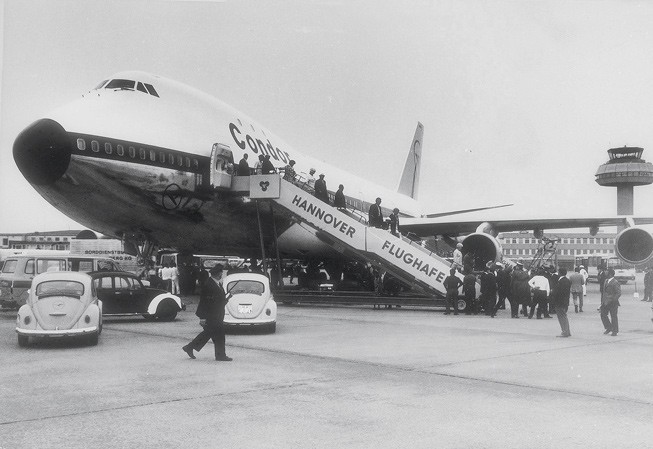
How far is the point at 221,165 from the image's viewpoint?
18.7m

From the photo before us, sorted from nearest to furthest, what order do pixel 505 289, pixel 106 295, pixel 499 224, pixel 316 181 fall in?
pixel 106 295 → pixel 505 289 → pixel 316 181 → pixel 499 224

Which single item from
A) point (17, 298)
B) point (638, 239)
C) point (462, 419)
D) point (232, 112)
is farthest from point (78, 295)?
point (638, 239)

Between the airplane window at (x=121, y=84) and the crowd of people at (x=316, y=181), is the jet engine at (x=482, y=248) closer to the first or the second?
the crowd of people at (x=316, y=181)

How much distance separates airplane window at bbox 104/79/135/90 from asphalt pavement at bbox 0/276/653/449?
740 cm

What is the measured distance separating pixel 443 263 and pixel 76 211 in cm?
1059

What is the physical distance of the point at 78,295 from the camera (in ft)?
39.7

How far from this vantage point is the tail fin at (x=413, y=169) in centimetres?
3969

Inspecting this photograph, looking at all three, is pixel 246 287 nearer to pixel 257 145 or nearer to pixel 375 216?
pixel 375 216

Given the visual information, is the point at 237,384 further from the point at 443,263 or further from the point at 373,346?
the point at 443,263

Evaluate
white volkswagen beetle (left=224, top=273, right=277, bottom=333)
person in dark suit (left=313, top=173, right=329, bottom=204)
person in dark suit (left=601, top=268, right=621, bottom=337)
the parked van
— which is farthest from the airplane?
person in dark suit (left=601, top=268, right=621, bottom=337)

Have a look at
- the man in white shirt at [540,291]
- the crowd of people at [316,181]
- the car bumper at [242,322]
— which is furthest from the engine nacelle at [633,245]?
the car bumper at [242,322]

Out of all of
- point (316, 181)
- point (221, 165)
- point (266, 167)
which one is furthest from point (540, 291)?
point (221, 165)

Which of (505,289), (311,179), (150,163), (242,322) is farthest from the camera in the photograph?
(311,179)

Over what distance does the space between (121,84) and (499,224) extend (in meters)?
14.5
